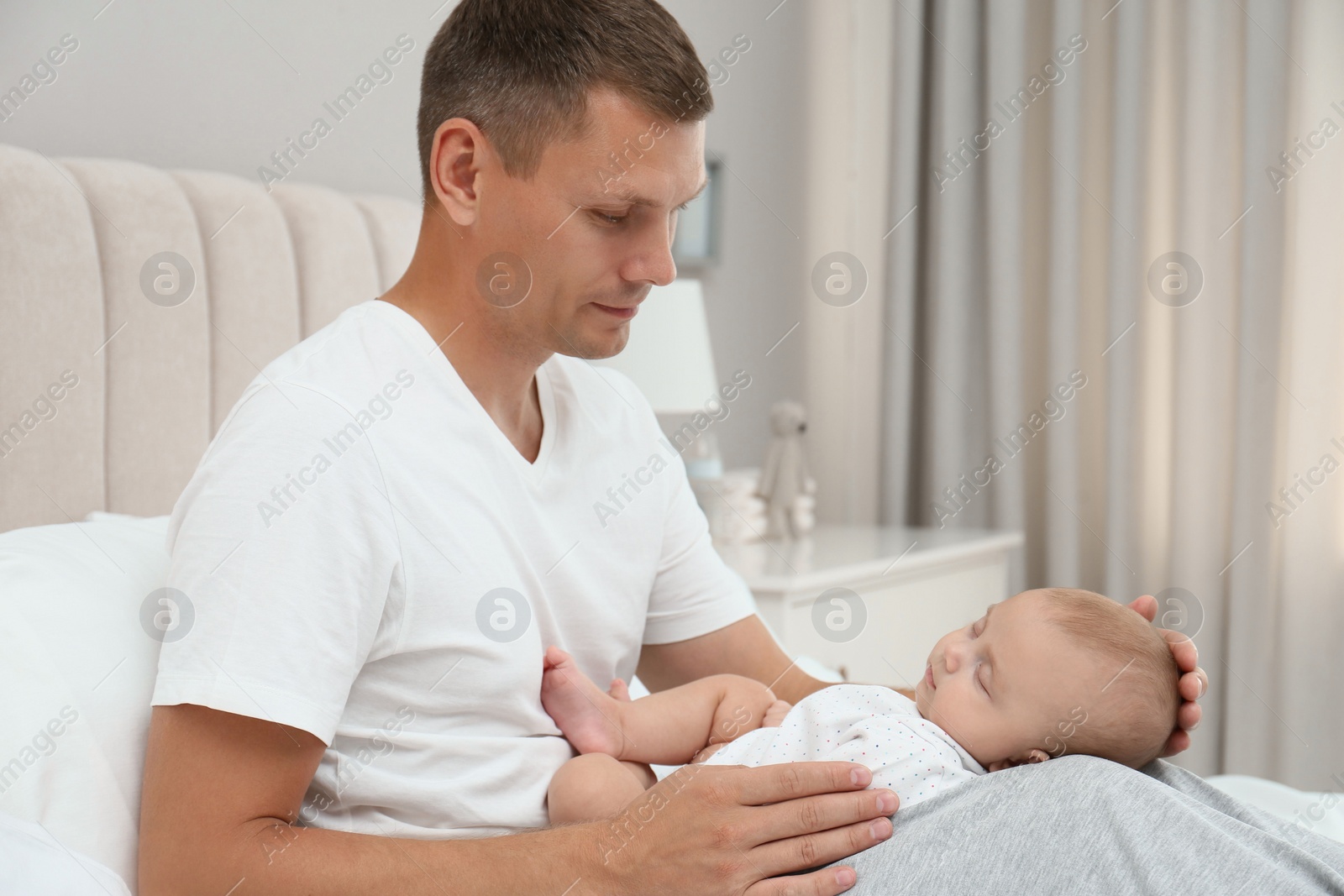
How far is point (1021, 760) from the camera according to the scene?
1107 mm

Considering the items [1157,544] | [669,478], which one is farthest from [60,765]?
[1157,544]

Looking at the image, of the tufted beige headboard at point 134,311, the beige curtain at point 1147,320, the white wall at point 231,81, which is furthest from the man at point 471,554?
the beige curtain at point 1147,320

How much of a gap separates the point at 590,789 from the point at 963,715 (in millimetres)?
373

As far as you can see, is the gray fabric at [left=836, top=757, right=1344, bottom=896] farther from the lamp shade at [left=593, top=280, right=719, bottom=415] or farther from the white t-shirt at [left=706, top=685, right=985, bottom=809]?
the lamp shade at [left=593, top=280, right=719, bottom=415]

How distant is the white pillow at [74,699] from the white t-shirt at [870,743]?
1.81 feet

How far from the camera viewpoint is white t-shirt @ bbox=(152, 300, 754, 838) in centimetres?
94

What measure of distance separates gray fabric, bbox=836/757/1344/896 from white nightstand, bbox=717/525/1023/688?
1.31 meters

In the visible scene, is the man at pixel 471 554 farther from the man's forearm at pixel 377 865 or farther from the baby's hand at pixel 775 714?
the baby's hand at pixel 775 714

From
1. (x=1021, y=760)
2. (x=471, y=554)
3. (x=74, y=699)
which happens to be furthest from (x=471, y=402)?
(x=1021, y=760)

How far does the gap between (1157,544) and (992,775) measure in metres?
2.31

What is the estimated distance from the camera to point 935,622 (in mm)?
2732

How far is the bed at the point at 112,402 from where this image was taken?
0.98m

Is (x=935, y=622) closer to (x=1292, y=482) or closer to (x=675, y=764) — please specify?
(x=1292, y=482)

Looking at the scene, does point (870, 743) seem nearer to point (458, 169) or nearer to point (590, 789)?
point (590, 789)
